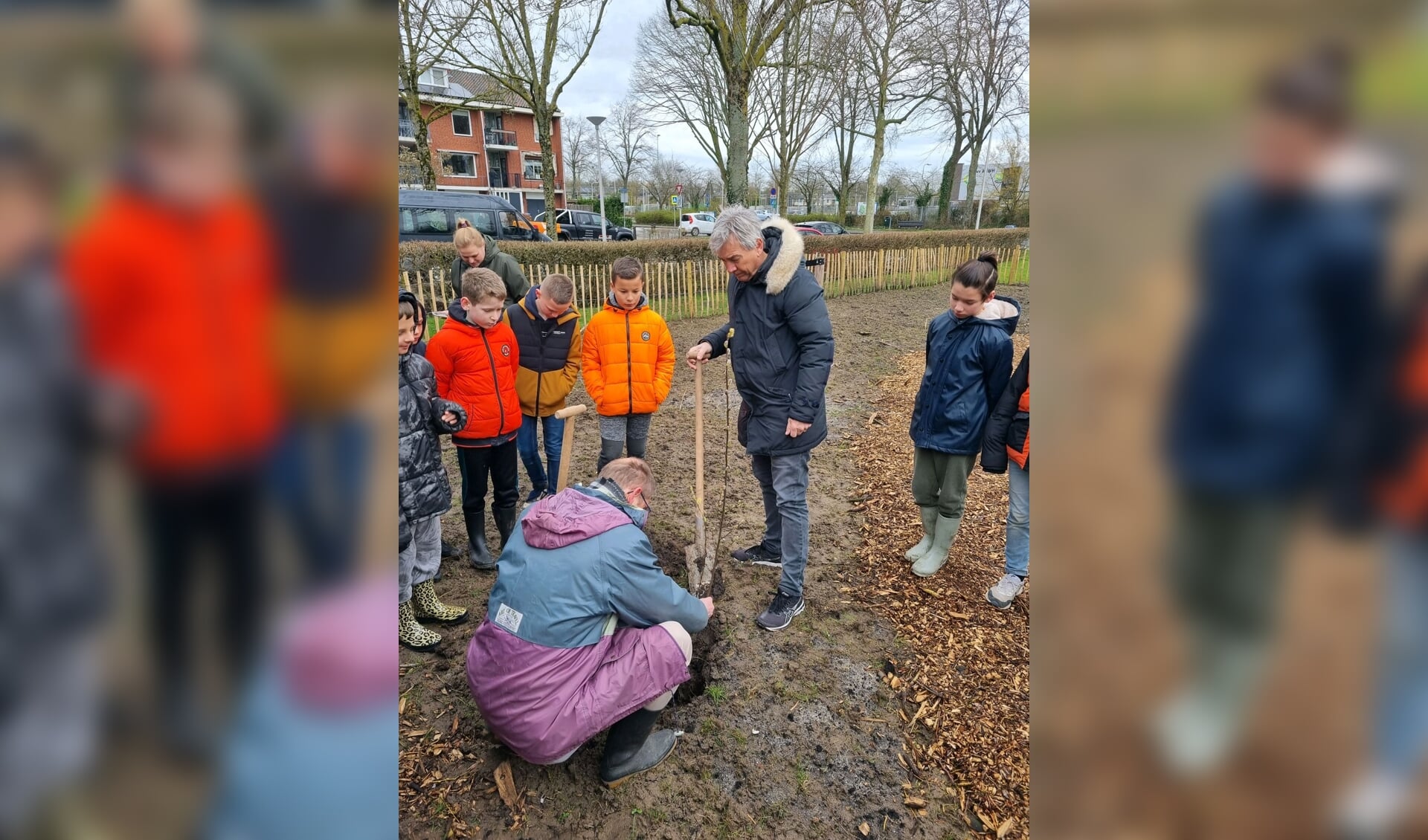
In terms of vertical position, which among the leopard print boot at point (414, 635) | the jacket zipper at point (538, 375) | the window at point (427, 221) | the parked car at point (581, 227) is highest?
the parked car at point (581, 227)

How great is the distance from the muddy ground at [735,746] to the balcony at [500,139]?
49.2m

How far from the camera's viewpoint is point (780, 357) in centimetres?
367

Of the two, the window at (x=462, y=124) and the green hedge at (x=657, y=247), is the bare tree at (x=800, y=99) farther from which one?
the window at (x=462, y=124)

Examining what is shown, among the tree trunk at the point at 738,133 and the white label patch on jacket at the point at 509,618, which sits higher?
the tree trunk at the point at 738,133

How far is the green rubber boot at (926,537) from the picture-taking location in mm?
4418

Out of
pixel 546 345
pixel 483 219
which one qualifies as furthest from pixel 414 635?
pixel 483 219

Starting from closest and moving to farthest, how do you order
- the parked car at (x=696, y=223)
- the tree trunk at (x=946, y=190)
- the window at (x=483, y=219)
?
the window at (x=483, y=219) → the tree trunk at (x=946, y=190) → the parked car at (x=696, y=223)
